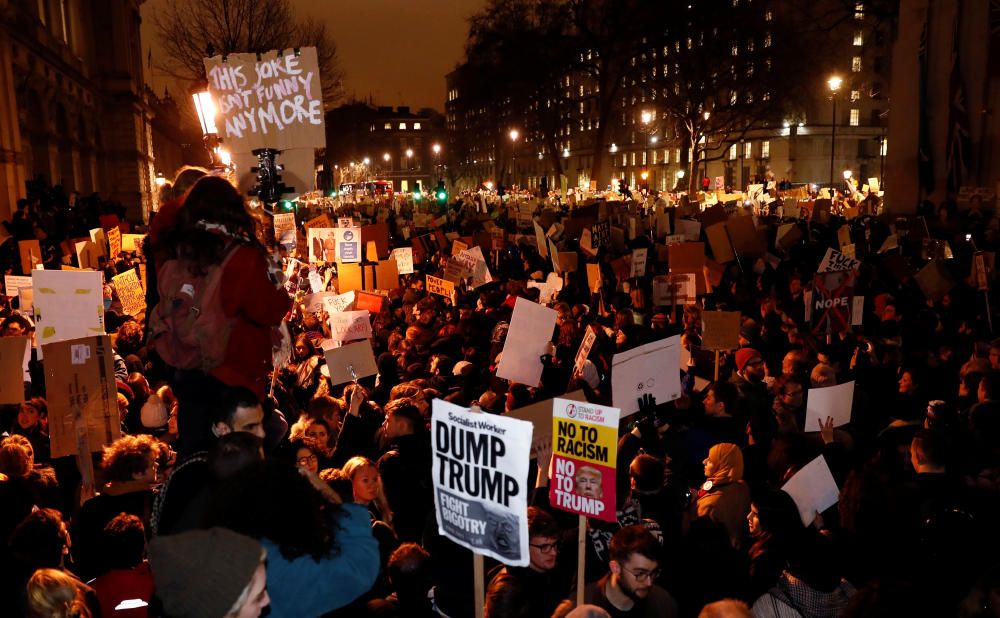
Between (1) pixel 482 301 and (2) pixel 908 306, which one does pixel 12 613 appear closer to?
(1) pixel 482 301

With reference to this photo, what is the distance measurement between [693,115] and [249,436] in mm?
45718

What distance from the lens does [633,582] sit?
366 cm

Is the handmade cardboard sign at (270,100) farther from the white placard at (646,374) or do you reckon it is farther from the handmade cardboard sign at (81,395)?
the white placard at (646,374)

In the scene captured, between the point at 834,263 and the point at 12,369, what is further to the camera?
the point at 834,263

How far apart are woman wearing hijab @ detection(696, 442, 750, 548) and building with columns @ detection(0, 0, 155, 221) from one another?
2359 cm

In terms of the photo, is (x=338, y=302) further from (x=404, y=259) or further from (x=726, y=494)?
(x=726, y=494)

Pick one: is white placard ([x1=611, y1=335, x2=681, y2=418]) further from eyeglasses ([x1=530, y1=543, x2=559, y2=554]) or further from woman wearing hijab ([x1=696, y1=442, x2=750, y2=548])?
eyeglasses ([x1=530, y1=543, x2=559, y2=554])

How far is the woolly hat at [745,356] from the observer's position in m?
7.83

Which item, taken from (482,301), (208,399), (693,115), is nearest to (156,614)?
(208,399)

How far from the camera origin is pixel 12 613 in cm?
370

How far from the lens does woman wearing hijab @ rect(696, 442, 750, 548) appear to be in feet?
15.9

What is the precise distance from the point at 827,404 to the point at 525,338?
2.76m

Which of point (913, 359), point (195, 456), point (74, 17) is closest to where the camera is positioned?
point (195, 456)

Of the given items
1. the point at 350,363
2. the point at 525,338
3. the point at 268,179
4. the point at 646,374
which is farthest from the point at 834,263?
the point at 268,179
